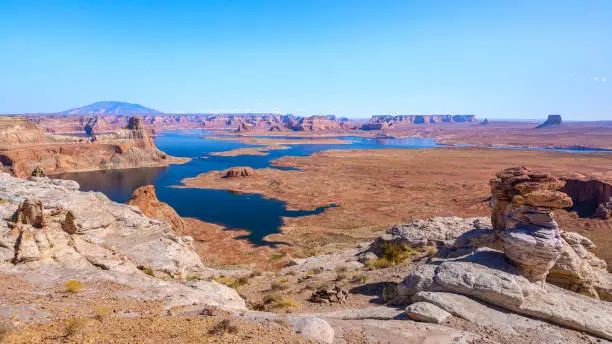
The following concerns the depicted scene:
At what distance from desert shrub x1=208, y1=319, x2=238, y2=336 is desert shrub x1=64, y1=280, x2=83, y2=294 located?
21.1ft

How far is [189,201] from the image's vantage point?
2601 inches

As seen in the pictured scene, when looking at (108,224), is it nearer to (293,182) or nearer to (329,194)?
(329,194)

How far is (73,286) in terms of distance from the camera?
1234cm

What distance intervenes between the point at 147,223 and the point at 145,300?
52.5ft

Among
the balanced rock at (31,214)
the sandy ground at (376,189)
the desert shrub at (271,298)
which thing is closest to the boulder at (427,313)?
the desert shrub at (271,298)

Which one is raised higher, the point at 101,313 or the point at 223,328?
the point at 101,313

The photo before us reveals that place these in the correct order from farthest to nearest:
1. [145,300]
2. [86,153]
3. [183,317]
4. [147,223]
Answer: [86,153]
[147,223]
[145,300]
[183,317]

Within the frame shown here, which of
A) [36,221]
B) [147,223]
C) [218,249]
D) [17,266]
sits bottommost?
[218,249]

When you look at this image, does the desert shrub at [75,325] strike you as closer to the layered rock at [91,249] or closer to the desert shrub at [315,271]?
the layered rock at [91,249]

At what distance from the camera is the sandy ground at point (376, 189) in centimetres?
4600

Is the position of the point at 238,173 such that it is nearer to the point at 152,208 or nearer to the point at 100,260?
the point at 152,208

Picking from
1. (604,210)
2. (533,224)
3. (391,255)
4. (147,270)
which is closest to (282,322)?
(147,270)

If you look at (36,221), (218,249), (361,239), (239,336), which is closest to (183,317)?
(239,336)

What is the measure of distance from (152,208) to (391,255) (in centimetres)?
3321
